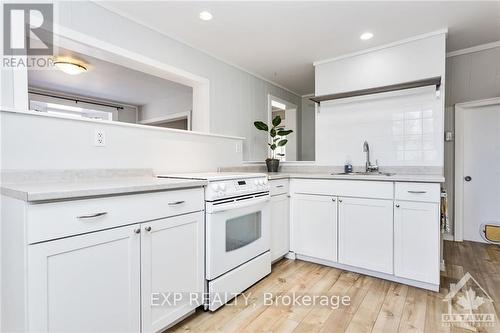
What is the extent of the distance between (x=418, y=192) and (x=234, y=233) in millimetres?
1540

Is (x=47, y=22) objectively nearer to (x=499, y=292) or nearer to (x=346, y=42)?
(x=346, y=42)

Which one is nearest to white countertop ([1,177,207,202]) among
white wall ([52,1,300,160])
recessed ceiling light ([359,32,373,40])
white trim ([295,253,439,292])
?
white wall ([52,1,300,160])

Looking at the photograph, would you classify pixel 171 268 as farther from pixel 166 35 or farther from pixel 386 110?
Answer: pixel 386 110

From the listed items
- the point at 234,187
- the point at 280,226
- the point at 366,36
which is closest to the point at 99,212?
the point at 234,187

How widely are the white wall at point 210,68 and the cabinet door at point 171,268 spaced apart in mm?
1508

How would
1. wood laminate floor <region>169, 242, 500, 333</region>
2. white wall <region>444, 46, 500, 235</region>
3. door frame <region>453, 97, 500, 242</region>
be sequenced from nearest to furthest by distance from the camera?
wood laminate floor <region>169, 242, 500, 333</region> → white wall <region>444, 46, 500, 235</region> → door frame <region>453, 97, 500, 242</region>

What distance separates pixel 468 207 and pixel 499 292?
5.04 feet

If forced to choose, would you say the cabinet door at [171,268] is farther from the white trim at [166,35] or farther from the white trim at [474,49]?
the white trim at [474,49]

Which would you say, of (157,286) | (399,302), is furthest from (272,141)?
(157,286)

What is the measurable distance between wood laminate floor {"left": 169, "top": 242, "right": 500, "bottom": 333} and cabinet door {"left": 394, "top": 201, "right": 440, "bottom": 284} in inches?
6.0

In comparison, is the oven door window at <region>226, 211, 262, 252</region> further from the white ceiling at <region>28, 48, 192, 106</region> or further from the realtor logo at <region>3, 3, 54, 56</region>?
the white ceiling at <region>28, 48, 192, 106</region>

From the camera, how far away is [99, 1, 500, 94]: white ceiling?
81.3 inches

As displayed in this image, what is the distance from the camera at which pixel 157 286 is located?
1487mm

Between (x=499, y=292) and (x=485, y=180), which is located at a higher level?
(x=485, y=180)
